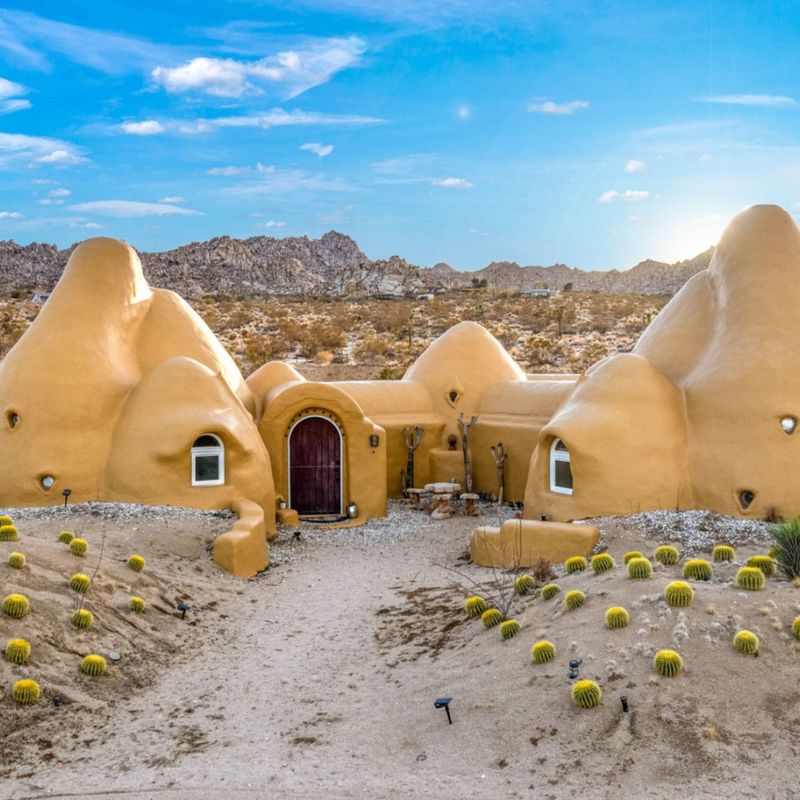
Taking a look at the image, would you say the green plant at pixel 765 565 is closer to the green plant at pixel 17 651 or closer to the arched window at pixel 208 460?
the green plant at pixel 17 651

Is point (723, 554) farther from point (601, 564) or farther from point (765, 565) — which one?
point (601, 564)

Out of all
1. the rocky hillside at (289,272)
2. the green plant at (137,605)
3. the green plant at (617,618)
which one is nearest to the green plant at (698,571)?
the green plant at (617,618)

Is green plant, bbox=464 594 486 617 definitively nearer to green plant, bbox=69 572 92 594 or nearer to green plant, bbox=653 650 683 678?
green plant, bbox=653 650 683 678

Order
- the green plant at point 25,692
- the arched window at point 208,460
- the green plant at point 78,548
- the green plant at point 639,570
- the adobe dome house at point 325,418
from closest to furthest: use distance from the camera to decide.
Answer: the green plant at point 25,692, the green plant at point 639,570, the green plant at point 78,548, the adobe dome house at point 325,418, the arched window at point 208,460

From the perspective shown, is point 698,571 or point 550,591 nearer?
point 698,571

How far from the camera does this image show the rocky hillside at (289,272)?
8012 cm

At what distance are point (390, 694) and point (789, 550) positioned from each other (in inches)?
194

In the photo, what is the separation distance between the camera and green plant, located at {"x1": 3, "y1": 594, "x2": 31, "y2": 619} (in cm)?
954

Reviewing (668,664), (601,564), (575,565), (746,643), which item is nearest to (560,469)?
(575,565)

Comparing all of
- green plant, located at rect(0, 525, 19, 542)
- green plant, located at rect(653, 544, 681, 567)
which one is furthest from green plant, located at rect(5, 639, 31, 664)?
green plant, located at rect(653, 544, 681, 567)

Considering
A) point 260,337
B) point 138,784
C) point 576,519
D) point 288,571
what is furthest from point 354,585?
point 260,337

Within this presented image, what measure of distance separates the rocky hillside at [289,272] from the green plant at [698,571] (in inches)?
2578

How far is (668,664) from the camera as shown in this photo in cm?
786

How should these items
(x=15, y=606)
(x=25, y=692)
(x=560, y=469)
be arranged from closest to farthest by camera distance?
(x=25, y=692), (x=15, y=606), (x=560, y=469)
